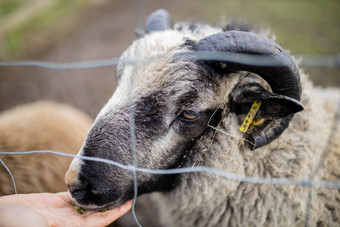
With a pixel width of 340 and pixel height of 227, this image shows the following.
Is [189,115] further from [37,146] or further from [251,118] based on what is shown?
[37,146]

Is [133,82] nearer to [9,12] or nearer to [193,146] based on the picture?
[193,146]

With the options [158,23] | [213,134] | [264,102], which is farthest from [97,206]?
[158,23]

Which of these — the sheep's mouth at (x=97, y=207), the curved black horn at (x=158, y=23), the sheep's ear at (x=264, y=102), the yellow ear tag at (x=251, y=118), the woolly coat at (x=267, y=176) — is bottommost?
the sheep's mouth at (x=97, y=207)

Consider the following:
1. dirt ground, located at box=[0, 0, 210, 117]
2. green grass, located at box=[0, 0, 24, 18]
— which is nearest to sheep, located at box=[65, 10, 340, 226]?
dirt ground, located at box=[0, 0, 210, 117]

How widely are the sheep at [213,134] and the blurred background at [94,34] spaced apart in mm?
4384

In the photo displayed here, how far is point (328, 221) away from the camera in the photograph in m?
2.23

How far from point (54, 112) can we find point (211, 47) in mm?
2635

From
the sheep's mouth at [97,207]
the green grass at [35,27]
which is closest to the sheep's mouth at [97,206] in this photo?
the sheep's mouth at [97,207]

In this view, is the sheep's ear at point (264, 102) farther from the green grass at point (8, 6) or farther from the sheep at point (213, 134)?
the green grass at point (8, 6)

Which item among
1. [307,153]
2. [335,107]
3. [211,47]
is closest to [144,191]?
[211,47]

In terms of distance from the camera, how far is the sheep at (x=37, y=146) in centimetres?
257

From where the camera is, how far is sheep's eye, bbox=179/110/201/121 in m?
2.08

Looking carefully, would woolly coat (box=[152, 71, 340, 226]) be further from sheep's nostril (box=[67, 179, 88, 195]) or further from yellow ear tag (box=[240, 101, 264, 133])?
sheep's nostril (box=[67, 179, 88, 195])

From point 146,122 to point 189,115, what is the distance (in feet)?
1.28
